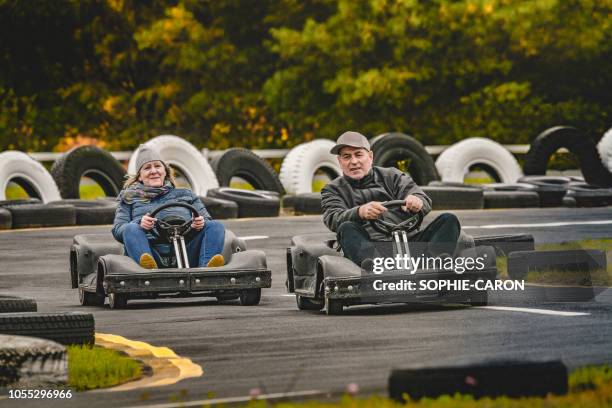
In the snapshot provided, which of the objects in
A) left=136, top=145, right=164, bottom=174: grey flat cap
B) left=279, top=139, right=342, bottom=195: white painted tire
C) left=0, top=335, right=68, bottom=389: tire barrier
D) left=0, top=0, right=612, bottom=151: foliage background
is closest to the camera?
left=0, top=335, right=68, bottom=389: tire barrier

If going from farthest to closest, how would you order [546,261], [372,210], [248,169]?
[248,169] → [546,261] → [372,210]

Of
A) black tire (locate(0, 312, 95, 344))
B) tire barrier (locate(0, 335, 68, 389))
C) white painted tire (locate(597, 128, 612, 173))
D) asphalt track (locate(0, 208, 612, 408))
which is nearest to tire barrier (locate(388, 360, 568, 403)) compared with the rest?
asphalt track (locate(0, 208, 612, 408))

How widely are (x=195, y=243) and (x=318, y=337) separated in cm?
339

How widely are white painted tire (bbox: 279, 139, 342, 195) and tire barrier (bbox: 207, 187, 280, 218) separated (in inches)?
92.3

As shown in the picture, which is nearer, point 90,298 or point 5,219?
point 90,298

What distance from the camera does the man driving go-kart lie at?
38.8ft

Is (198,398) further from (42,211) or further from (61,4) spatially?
(61,4)

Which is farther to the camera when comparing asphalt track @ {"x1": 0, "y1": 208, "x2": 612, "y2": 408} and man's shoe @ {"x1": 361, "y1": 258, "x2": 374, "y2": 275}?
man's shoe @ {"x1": 361, "y1": 258, "x2": 374, "y2": 275}

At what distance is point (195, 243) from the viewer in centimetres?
1328

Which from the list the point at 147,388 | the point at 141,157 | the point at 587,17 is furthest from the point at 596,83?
the point at 147,388

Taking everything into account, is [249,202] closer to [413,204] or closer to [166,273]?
[166,273]

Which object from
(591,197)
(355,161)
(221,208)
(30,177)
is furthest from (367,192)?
(591,197)

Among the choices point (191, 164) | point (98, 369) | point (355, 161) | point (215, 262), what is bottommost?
point (98, 369)

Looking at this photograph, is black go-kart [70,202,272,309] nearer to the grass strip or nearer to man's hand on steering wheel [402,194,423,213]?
man's hand on steering wheel [402,194,423,213]
